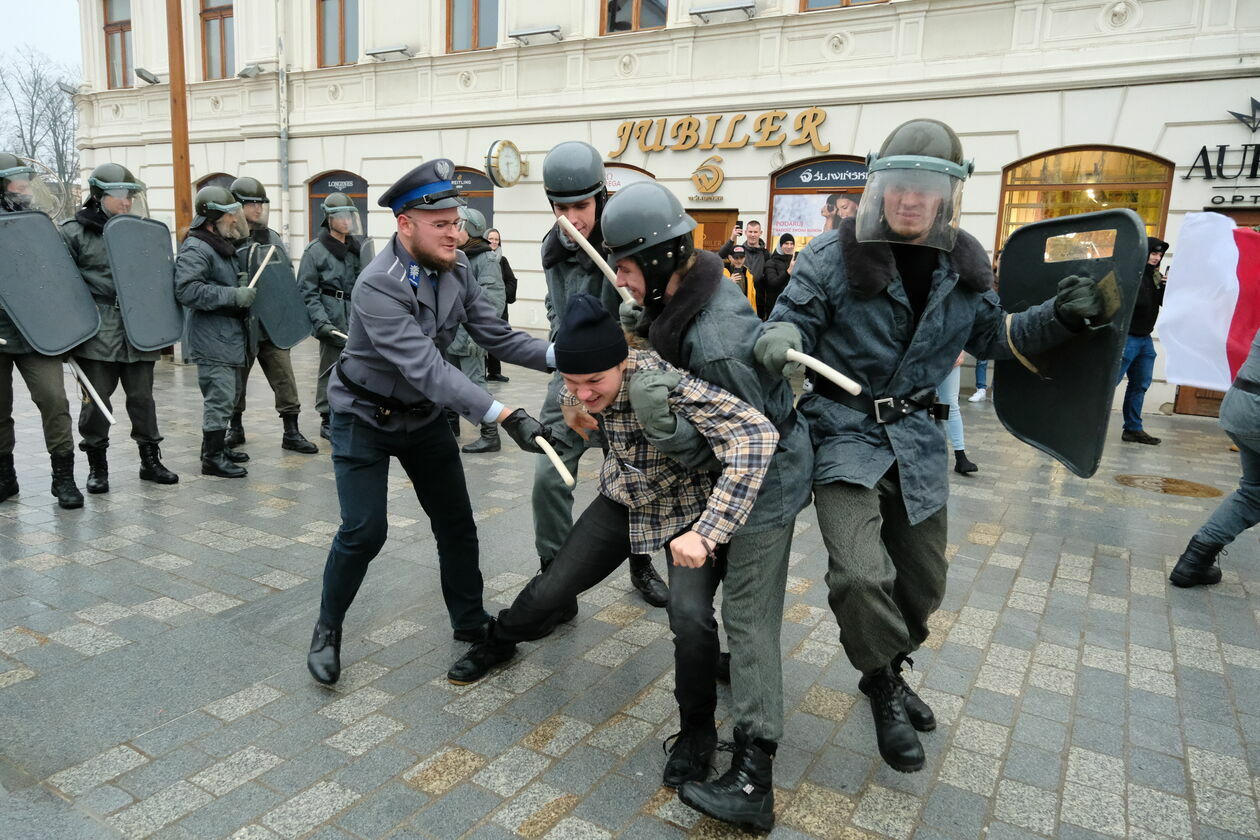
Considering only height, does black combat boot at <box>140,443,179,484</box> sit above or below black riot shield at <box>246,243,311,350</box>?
below

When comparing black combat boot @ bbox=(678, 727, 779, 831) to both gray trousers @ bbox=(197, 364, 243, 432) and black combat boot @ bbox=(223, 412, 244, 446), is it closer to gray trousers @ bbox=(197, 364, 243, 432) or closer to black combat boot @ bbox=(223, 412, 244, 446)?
gray trousers @ bbox=(197, 364, 243, 432)

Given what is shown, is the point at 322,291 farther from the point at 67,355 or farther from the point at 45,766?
the point at 45,766

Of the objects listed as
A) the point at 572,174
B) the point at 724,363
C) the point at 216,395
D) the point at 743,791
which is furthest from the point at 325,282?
the point at 743,791

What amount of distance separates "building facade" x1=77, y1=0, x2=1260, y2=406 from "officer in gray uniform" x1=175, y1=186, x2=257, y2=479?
7835mm

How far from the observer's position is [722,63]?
12391mm

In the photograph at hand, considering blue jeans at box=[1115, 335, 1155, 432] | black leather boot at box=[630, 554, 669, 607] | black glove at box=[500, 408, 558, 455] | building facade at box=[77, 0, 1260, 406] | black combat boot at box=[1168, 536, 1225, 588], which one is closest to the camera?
black glove at box=[500, 408, 558, 455]

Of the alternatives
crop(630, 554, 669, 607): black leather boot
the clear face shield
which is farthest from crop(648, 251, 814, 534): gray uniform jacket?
crop(630, 554, 669, 607): black leather boot

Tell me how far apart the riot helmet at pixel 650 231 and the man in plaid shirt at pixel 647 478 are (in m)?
0.19

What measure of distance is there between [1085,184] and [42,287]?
1079 cm

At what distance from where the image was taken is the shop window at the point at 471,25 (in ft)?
47.7

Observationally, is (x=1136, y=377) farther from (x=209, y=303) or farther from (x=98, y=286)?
(x=98, y=286)

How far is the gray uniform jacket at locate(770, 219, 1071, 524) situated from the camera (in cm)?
258

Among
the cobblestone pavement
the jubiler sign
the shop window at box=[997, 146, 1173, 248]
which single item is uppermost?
the jubiler sign

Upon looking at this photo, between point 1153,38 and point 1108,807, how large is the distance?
10.1m
